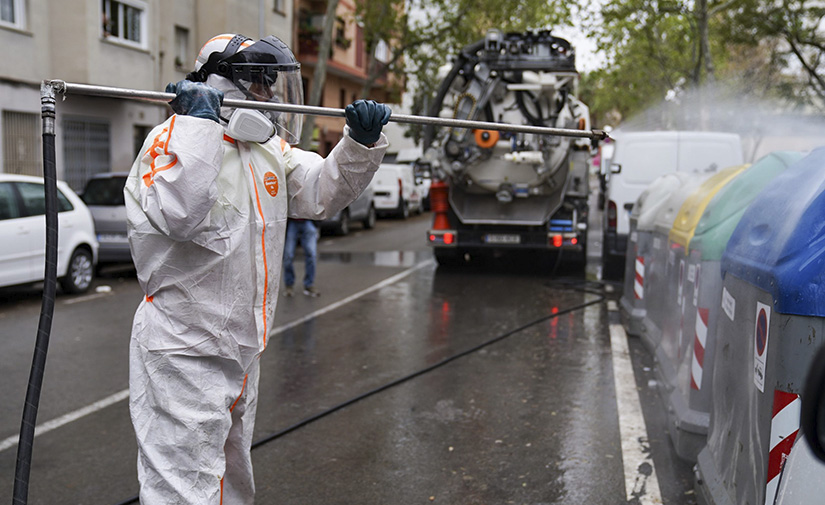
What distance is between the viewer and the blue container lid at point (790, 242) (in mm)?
2438

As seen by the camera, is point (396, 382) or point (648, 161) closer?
point (396, 382)

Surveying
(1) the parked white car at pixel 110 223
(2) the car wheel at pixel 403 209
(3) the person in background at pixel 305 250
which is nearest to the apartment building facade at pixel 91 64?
(1) the parked white car at pixel 110 223

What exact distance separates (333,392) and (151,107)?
56.2 feet

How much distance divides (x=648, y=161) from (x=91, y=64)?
12.0m

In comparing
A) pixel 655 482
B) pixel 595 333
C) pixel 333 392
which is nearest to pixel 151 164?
pixel 655 482

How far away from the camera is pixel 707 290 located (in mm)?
4449

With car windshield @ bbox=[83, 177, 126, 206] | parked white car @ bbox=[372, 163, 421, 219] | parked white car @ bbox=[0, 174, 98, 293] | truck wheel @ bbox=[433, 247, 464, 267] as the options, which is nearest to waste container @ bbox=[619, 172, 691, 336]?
truck wheel @ bbox=[433, 247, 464, 267]

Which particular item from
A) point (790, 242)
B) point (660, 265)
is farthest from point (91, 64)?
point (790, 242)

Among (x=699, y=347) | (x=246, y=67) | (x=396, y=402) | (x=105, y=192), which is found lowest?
(x=396, y=402)

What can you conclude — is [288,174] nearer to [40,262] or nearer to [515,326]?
[515,326]

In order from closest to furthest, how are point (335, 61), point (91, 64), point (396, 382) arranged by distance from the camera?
point (396, 382) < point (91, 64) < point (335, 61)

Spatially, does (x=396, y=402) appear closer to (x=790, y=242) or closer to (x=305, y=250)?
(x=790, y=242)

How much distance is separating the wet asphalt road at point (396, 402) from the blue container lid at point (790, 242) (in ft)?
5.09

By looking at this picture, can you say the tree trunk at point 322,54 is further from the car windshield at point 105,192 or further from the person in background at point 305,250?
the person in background at point 305,250
